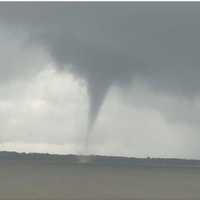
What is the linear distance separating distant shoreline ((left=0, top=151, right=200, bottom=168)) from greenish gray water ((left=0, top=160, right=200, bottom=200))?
25.0 inches

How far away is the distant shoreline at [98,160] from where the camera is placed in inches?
1750

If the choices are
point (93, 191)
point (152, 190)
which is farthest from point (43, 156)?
point (152, 190)

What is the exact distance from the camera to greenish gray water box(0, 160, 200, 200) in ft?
136

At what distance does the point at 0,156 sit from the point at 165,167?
13.2 meters

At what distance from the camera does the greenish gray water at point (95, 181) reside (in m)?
41.6

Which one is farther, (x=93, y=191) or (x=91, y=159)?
(x=91, y=159)

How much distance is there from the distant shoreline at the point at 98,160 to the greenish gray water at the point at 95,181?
0.63m

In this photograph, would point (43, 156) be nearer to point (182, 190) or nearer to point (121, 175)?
point (121, 175)

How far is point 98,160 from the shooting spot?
1790 inches

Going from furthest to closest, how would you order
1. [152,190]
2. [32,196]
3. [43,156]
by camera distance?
[43,156], [152,190], [32,196]

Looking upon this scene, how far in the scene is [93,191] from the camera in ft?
138

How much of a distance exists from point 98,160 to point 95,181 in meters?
2.87

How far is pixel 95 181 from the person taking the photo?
42.9m

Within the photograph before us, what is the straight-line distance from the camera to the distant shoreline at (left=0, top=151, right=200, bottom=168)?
146 feet
